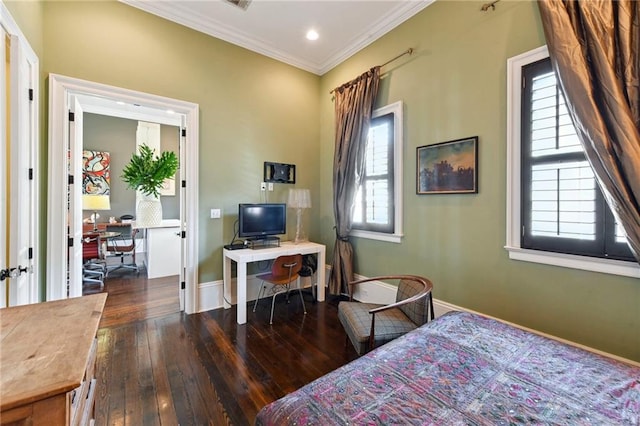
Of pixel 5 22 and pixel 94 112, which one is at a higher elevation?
pixel 94 112

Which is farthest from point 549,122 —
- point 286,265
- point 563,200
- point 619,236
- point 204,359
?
point 204,359

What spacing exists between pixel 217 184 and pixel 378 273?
2.30m

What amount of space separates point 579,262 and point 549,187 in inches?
22.2

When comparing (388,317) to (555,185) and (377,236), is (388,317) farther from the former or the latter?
(555,185)

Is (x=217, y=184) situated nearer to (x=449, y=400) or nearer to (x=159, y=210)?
(x=159, y=210)

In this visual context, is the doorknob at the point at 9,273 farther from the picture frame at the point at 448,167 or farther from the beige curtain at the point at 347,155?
the picture frame at the point at 448,167

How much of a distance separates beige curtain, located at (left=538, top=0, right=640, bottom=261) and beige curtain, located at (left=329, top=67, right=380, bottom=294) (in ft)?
6.12

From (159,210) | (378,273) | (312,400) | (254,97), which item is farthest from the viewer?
(159,210)

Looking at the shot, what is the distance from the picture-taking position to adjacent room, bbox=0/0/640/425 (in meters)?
1.24

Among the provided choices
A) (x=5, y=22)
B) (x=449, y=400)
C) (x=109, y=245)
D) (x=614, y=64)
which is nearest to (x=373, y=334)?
(x=449, y=400)

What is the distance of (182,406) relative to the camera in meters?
1.82

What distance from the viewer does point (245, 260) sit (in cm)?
309

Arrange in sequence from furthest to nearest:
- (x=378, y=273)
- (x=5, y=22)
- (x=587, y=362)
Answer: (x=378, y=273) < (x=5, y=22) < (x=587, y=362)

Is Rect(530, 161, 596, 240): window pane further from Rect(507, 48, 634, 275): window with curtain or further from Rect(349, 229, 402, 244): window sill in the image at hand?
Rect(349, 229, 402, 244): window sill
